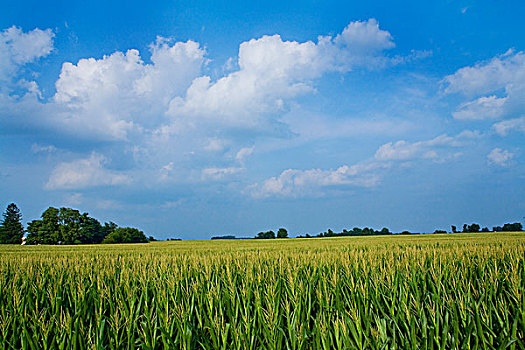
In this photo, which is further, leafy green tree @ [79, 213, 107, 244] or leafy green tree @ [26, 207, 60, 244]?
leafy green tree @ [79, 213, 107, 244]

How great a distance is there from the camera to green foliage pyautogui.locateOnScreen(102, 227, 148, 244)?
1933 inches

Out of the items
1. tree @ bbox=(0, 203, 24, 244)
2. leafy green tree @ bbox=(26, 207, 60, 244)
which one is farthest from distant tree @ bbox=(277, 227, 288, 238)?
tree @ bbox=(0, 203, 24, 244)

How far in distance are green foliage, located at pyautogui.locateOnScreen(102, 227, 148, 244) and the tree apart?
73.5 ft

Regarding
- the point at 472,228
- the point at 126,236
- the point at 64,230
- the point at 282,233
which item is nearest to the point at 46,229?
the point at 64,230

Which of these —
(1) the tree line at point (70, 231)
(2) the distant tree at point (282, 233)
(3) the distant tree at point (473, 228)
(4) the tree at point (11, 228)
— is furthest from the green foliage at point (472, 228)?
(4) the tree at point (11, 228)

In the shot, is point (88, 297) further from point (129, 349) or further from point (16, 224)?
point (16, 224)

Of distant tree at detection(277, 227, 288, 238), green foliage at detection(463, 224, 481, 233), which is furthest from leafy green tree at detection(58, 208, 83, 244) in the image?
green foliage at detection(463, 224, 481, 233)

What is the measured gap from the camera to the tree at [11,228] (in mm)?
59109

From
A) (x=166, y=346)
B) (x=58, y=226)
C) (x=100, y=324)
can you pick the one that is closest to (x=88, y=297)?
(x=100, y=324)

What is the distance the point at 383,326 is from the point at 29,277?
607cm

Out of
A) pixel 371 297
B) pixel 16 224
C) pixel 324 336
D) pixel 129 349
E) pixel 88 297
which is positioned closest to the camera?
pixel 324 336

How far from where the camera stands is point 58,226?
49.2 m

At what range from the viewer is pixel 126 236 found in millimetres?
49656

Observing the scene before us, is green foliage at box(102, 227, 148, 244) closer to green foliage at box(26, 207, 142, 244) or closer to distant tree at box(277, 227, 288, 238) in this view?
green foliage at box(26, 207, 142, 244)
